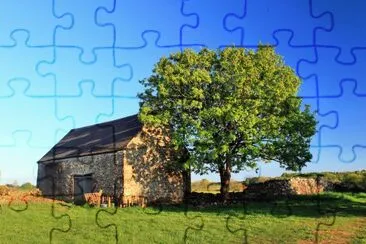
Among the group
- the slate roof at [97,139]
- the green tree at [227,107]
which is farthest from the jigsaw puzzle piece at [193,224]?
the slate roof at [97,139]

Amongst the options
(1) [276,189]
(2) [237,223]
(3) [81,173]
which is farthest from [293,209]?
(3) [81,173]

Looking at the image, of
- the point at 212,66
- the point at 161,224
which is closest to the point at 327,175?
the point at 212,66

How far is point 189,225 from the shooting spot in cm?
2438

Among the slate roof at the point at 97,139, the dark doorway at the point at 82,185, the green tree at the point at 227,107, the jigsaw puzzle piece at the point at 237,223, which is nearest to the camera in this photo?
the jigsaw puzzle piece at the point at 237,223

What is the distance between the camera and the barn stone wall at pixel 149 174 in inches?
1486

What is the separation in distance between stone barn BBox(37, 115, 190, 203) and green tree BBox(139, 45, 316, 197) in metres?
2.22

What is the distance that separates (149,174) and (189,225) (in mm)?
14840

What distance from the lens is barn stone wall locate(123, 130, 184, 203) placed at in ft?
124

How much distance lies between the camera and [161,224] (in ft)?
79.0

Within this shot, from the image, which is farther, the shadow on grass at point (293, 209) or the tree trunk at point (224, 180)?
the tree trunk at point (224, 180)

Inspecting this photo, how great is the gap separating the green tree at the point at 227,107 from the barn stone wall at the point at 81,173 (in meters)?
4.25

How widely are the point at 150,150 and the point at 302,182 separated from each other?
46.9 ft

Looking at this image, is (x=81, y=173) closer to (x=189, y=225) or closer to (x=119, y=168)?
(x=119, y=168)

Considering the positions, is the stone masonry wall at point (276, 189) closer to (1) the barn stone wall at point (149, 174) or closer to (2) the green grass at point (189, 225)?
(1) the barn stone wall at point (149, 174)
